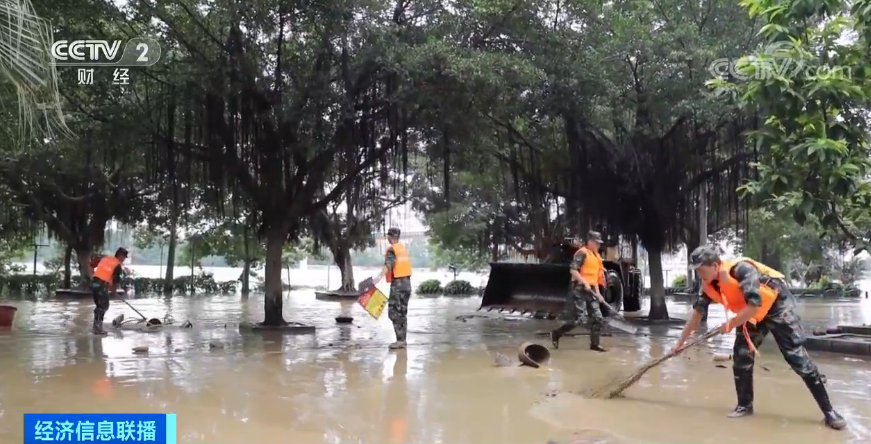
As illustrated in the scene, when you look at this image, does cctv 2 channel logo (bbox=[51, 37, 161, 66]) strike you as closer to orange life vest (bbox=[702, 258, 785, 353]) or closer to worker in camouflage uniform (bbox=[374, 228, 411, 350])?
worker in camouflage uniform (bbox=[374, 228, 411, 350])

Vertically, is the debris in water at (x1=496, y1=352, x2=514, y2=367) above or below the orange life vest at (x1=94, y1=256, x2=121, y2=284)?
below

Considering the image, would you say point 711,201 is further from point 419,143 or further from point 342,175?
point 342,175

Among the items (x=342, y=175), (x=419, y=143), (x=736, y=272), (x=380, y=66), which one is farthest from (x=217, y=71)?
(x=736, y=272)

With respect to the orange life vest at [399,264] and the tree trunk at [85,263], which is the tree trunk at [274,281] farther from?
the tree trunk at [85,263]

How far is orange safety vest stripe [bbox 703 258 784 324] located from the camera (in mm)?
5433

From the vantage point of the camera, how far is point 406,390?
23.2ft

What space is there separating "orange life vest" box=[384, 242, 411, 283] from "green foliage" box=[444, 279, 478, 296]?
2243cm

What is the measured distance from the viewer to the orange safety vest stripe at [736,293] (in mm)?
5433

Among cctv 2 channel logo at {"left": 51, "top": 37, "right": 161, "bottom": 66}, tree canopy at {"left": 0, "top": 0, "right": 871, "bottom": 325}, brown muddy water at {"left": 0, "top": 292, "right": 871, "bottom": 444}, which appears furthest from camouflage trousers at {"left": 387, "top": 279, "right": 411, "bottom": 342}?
cctv 2 channel logo at {"left": 51, "top": 37, "right": 161, "bottom": 66}

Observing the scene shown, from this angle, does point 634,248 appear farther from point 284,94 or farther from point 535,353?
point 284,94

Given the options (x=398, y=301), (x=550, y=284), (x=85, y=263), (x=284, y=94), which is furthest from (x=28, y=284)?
(x=398, y=301)

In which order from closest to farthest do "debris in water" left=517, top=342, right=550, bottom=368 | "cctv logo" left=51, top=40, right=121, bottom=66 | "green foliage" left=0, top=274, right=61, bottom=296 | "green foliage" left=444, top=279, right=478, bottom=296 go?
"debris in water" left=517, top=342, right=550, bottom=368
"cctv logo" left=51, top=40, right=121, bottom=66
"green foliage" left=0, top=274, right=61, bottom=296
"green foliage" left=444, top=279, right=478, bottom=296

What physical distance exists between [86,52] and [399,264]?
562 centimetres

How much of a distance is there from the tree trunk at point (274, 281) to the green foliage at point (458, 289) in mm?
18968
